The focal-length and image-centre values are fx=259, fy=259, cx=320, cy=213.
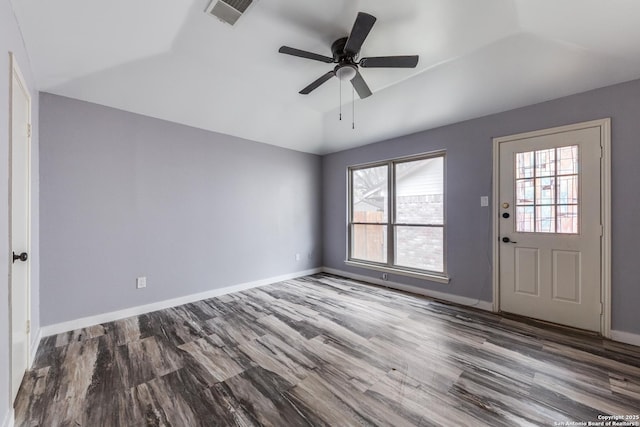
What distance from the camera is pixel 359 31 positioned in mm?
1885

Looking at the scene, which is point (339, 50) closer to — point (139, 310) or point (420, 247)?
point (420, 247)

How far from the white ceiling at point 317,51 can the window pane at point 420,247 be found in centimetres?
165

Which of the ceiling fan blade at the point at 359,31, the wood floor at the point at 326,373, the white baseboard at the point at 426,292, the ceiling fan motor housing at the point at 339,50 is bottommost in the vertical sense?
the wood floor at the point at 326,373

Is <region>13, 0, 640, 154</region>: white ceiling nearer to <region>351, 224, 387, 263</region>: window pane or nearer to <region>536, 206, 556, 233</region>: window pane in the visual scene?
<region>536, 206, 556, 233</region>: window pane

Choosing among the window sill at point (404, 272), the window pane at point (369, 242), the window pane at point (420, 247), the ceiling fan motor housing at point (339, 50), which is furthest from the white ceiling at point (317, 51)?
the window sill at point (404, 272)

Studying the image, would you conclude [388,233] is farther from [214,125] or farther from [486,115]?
[214,125]

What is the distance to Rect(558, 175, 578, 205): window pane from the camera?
272 cm

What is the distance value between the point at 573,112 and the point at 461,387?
2958 mm

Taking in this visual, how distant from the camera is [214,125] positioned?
3.71 meters

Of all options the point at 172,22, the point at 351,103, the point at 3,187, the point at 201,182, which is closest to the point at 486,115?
the point at 351,103

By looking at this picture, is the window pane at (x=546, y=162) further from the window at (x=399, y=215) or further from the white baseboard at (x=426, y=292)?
the white baseboard at (x=426, y=292)

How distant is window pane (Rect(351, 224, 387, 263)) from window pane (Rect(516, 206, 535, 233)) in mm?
1886

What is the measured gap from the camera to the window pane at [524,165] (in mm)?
2982

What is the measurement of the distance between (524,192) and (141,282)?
471 cm
